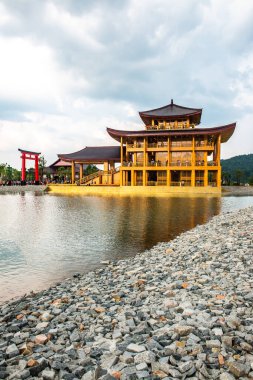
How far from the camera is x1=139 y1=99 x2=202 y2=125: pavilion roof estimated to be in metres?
58.5

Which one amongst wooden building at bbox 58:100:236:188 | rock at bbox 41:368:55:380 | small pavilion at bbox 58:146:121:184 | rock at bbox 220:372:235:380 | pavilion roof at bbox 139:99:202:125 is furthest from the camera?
small pavilion at bbox 58:146:121:184

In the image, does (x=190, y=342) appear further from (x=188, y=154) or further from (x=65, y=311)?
(x=188, y=154)

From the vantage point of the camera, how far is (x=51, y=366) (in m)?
3.94

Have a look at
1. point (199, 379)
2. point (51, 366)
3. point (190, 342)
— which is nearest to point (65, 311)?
point (51, 366)

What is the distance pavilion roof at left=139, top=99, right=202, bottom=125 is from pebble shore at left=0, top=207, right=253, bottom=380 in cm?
5359

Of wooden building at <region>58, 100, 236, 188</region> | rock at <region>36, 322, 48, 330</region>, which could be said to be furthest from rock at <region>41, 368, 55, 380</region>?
wooden building at <region>58, 100, 236, 188</region>

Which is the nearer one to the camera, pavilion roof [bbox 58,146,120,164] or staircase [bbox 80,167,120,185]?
staircase [bbox 80,167,120,185]

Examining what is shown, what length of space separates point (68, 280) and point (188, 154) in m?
49.7

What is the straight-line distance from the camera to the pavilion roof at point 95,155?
60.9 metres

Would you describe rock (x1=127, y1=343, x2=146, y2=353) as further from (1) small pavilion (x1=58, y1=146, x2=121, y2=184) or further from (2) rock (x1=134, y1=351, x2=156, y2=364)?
(1) small pavilion (x1=58, y1=146, x2=121, y2=184)

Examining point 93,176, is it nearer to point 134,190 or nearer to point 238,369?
point 134,190

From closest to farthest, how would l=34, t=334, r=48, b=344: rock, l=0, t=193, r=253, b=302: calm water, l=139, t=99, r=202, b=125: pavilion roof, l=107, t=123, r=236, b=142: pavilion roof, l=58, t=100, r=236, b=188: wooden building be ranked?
l=34, t=334, r=48, b=344: rock → l=0, t=193, r=253, b=302: calm water → l=107, t=123, r=236, b=142: pavilion roof → l=58, t=100, r=236, b=188: wooden building → l=139, t=99, r=202, b=125: pavilion roof

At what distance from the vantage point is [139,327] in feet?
15.6

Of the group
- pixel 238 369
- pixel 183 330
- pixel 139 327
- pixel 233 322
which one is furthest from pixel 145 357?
pixel 233 322
